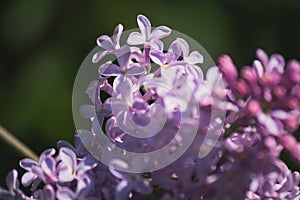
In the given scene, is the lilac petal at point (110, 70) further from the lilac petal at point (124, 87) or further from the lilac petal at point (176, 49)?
the lilac petal at point (176, 49)

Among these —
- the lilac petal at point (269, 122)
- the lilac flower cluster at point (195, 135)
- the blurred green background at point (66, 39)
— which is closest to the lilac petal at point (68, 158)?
the lilac flower cluster at point (195, 135)

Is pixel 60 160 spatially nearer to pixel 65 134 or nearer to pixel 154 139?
pixel 154 139

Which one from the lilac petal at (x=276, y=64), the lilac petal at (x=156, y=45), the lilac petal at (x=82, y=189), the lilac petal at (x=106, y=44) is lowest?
the lilac petal at (x=276, y=64)

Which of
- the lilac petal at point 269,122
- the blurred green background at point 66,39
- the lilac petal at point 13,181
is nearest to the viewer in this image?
the lilac petal at point 269,122

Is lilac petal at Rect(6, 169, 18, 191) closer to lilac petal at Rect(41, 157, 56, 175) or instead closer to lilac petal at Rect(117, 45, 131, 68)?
lilac petal at Rect(41, 157, 56, 175)

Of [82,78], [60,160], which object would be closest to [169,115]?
[60,160]

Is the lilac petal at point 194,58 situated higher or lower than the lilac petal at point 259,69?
higher

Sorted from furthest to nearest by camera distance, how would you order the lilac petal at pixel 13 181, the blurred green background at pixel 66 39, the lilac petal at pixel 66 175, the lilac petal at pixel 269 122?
the blurred green background at pixel 66 39 < the lilac petal at pixel 13 181 < the lilac petal at pixel 66 175 < the lilac petal at pixel 269 122
